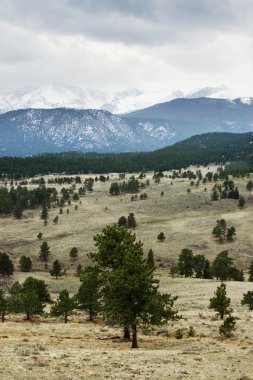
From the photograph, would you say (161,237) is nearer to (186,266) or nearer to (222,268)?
(186,266)

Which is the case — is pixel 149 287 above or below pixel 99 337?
above

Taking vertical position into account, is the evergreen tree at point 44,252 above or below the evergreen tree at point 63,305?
below

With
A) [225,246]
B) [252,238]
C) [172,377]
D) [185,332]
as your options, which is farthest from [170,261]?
[172,377]

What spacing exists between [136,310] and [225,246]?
116 metres

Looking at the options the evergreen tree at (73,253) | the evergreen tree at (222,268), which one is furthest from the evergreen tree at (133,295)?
the evergreen tree at (73,253)

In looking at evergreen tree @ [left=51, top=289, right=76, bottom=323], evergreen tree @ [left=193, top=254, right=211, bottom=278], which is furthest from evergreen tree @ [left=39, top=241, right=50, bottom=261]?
evergreen tree @ [left=51, top=289, right=76, bottom=323]

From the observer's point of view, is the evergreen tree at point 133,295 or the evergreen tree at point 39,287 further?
the evergreen tree at point 39,287

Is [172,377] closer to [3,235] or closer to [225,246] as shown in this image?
[225,246]

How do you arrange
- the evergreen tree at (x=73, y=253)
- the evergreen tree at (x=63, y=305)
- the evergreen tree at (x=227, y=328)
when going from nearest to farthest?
the evergreen tree at (x=227, y=328), the evergreen tree at (x=63, y=305), the evergreen tree at (x=73, y=253)

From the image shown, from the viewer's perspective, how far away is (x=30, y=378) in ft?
86.0

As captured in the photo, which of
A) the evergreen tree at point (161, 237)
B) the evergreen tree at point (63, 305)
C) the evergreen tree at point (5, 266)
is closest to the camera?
the evergreen tree at point (63, 305)

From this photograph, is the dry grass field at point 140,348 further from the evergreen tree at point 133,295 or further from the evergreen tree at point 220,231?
the evergreen tree at point 220,231

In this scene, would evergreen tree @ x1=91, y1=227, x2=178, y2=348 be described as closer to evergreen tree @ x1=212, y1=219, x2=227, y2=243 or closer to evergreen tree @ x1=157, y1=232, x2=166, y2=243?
evergreen tree @ x1=157, y1=232, x2=166, y2=243

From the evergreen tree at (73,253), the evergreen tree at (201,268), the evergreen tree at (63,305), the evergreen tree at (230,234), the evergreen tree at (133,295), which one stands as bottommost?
the evergreen tree at (73,253)
